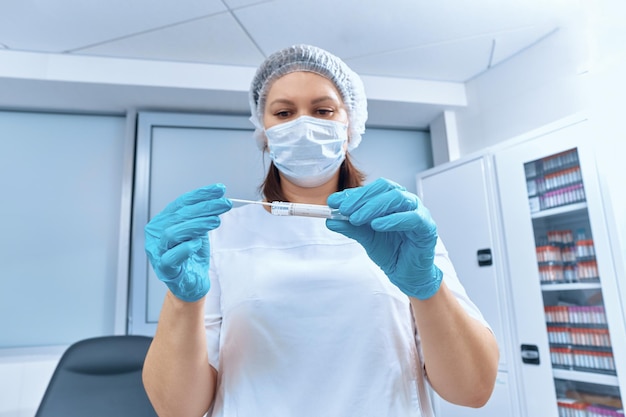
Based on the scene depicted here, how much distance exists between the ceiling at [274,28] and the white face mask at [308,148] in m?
0.89

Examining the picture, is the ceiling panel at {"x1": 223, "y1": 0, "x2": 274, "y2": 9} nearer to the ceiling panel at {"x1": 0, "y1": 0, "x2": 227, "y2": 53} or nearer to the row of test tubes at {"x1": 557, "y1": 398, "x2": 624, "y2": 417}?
the ceiling panel at {"x1": 0, "y1": 0, "x2": 227, "y2": 53}

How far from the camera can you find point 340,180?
95 centimetres

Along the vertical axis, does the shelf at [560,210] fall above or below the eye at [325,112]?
below

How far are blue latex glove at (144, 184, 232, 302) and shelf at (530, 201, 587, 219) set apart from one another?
1.40 m

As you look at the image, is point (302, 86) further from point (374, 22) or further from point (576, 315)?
point (576, 315)

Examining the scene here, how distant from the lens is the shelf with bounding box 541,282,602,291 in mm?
1446

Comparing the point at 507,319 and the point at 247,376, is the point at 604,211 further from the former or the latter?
the point at 247,376

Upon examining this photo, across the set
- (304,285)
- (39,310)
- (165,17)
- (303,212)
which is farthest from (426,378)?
(39,310)

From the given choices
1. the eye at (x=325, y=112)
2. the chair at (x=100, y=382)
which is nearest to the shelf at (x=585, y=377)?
the eye at (x=325, y=112)

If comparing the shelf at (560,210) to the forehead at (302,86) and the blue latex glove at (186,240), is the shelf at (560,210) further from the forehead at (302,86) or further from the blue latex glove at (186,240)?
the blue latex glove at (186,240)

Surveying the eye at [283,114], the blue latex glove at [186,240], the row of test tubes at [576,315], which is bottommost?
the row of test tubes at [576,315]

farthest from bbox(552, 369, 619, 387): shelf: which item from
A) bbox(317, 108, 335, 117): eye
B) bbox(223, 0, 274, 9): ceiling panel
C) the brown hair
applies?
bbox(223, 0, 274, 9): ceiling panel

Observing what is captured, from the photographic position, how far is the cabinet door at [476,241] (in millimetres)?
1707

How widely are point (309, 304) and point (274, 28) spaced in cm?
133
